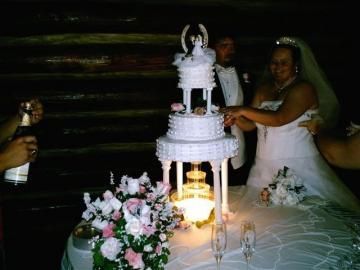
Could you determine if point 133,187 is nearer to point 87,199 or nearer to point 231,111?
point 87,199

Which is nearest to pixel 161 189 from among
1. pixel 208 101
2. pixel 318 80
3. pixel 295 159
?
pixel 208 101

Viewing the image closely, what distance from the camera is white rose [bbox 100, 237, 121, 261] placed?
2162mm

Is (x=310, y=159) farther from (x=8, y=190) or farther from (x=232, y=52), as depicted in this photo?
(x=8, y=190)

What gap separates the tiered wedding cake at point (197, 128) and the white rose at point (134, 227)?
34.2 inches

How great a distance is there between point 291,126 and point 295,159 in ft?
1.05

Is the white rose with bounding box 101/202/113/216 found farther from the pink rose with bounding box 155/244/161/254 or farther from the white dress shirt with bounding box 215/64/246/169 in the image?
the white dress shirt with bounding box 215/64/246/169

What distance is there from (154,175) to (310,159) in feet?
7.84

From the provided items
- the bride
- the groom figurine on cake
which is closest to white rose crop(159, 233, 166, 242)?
the bride

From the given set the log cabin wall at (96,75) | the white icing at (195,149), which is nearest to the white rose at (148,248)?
the white icing at (195,149)

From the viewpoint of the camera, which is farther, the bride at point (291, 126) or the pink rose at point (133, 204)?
the bride at point (291, 126)

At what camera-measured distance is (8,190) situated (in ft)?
18.6

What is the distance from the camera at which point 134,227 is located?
215cm

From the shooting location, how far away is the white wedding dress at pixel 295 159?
13.5 feet

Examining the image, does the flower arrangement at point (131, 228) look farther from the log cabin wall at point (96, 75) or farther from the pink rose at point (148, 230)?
the log cabin wall at point (96, 75)
